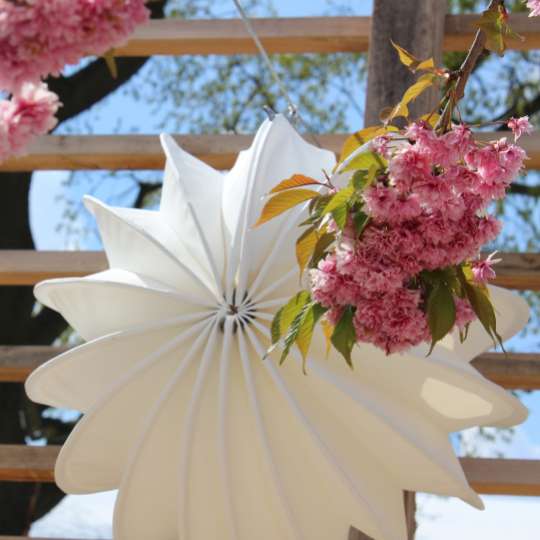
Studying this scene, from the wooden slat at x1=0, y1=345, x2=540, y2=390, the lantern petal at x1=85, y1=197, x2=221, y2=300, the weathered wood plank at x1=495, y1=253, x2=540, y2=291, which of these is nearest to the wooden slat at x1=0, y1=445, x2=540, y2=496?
the wooden slat at x1=0, y1=345, x2=540, y2=390

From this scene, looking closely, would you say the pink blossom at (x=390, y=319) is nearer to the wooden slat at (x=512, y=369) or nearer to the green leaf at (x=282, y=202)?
the green leaf at (x=282, y=202)

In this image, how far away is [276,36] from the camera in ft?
13.3

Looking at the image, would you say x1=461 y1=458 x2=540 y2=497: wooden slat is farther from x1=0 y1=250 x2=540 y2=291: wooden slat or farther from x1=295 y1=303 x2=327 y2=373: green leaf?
x1=295 y1=303 x2=327 y2=373: green leaf

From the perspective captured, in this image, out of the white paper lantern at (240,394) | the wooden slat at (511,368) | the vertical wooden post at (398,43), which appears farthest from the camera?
the wooden slat at (511,368)

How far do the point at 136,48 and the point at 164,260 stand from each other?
1423 millimetres

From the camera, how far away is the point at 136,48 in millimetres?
4203

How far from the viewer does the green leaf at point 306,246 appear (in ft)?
6.75

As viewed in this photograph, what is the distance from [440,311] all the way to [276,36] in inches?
91.7

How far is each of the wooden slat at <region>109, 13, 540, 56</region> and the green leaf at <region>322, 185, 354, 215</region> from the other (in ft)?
6.93

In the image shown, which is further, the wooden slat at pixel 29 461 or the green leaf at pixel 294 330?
the wooden slat at pixel 29 461

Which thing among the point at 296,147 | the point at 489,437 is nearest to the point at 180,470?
the point at 296,147

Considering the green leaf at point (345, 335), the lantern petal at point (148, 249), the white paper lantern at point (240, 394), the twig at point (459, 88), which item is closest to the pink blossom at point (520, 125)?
the twig at point (459, 88)

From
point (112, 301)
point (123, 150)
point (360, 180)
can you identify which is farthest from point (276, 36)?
point (360, 180)

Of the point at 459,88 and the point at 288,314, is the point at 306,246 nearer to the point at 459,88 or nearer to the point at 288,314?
the point at 288,314
